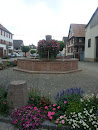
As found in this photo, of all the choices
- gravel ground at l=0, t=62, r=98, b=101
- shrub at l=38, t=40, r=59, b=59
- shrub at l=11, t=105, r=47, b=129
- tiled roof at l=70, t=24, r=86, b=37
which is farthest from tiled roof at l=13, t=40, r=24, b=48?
shrub at l=11, t=105, r=47, b=129

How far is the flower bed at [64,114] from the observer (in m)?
2.55

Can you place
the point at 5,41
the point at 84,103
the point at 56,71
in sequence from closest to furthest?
1. the point at 84,103
2. the point at 56,71
3. the point at 5,41

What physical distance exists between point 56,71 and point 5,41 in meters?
40.7

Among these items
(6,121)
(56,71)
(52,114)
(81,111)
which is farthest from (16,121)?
(56,71)

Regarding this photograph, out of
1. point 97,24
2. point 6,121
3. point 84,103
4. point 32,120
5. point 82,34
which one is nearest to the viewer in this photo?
point 32,120

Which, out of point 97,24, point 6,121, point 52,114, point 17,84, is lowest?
point 6,121

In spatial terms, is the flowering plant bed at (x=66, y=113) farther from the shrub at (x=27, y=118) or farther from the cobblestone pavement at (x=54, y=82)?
the cobblestone pavement at (x=54, y=82)

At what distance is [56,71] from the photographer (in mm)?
9344

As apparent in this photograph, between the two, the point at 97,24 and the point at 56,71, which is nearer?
the point at 56,71

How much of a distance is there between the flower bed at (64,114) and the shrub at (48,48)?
6598 mm

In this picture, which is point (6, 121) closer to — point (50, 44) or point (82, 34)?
point (50, 44)

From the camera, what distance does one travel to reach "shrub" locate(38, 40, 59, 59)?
963 cm

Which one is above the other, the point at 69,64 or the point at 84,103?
the point at 69,64

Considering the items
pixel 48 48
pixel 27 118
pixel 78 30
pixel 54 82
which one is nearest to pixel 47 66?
pixel 48 48
